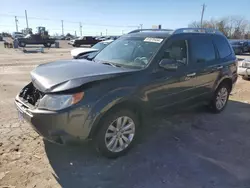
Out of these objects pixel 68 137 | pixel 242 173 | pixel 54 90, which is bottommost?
pixel 242 173

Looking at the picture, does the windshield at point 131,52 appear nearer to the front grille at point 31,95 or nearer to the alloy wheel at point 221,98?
the front grille at point 31,95

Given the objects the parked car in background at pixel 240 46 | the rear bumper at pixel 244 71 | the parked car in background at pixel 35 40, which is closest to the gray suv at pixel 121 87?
the rear bumper at pixel 244 71

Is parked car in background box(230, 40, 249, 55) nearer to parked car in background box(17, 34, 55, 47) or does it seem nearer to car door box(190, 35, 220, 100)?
car door box(190, 35, 220, 100)

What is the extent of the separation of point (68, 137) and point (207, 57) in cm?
325

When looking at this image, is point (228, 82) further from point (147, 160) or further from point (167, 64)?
point (147, 160)

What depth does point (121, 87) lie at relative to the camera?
10.4 feet

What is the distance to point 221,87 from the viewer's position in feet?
17.8

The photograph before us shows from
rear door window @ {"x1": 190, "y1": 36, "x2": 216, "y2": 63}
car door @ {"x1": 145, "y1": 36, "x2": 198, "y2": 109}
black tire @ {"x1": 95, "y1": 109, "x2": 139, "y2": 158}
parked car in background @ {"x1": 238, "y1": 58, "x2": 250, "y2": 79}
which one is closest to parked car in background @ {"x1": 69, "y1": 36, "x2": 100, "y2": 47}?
parked car in background @ {"x1": 238, "y1": 58, "x2": 250, "y2": 79}

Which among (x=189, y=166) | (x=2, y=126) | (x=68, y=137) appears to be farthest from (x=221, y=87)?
(x=2, y=126)

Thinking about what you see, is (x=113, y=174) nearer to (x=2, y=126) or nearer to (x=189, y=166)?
(x=189, y=166)

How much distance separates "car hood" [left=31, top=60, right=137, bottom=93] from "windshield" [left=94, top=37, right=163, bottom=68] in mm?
317

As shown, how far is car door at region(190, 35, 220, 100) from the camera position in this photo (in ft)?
14.4

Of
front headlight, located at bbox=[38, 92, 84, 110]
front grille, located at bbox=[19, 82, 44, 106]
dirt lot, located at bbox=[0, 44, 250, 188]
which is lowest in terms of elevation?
dirt lot, located at bbox=[0, 44, 250, 188]

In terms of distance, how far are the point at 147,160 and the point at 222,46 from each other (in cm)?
335
